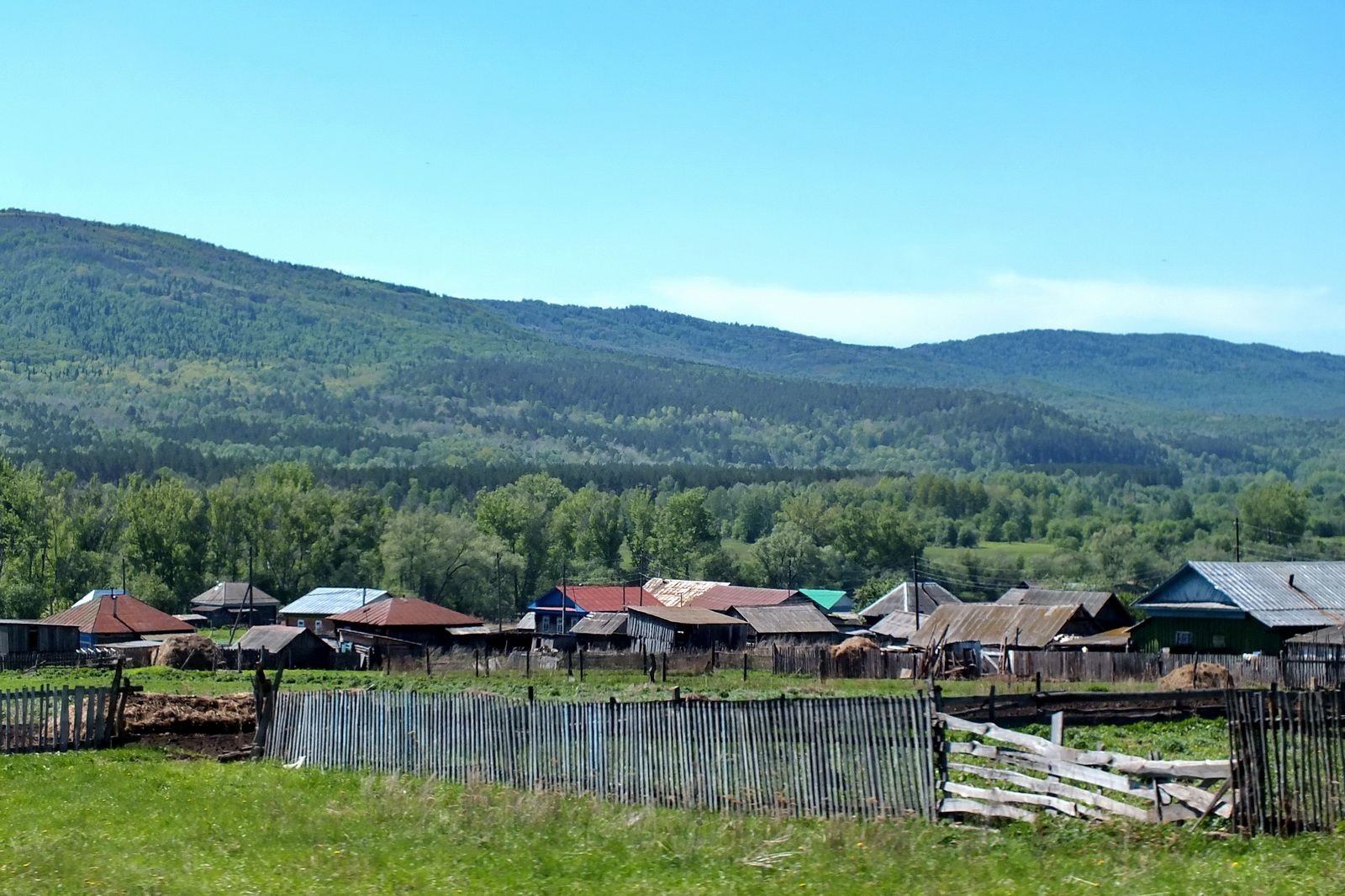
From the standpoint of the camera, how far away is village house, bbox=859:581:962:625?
102375mm

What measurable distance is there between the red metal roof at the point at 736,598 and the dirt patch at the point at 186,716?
64.7 m

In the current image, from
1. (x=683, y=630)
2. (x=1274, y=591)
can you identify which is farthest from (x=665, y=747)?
(x=683, y=630)

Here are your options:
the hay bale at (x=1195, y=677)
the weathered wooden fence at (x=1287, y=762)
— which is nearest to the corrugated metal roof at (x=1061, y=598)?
the hay bale at (x=1195, y=677)

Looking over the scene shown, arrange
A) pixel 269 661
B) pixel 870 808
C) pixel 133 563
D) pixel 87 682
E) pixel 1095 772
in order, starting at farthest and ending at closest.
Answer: pixel 133 563 < pixel 269 661 < pixel 87 682 < pixel 870 808 < pixel 1095 772

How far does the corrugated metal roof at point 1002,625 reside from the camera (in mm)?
66562

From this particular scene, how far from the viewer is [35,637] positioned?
7619cm

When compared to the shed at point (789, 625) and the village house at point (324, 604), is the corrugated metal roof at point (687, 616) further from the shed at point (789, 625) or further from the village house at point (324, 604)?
the village house at point (324, 604)

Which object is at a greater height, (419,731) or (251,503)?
(251,503)

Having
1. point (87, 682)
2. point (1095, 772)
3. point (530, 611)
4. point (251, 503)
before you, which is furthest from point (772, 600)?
point (1095, 772)

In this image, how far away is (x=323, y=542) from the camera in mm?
121062

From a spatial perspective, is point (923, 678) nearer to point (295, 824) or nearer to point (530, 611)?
point (295, 824)

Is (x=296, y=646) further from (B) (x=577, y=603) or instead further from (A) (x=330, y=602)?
(A) (x=330, y=602)

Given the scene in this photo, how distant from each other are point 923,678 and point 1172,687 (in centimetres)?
1229

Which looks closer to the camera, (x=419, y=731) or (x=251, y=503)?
(x=419, y=731)
